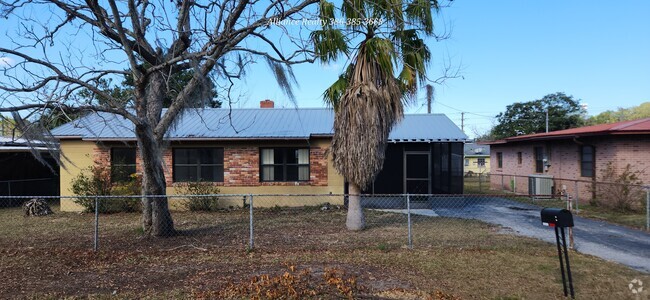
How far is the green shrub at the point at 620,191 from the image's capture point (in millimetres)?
13172

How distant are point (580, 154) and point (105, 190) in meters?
17.1

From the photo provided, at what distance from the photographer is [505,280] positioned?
610cm

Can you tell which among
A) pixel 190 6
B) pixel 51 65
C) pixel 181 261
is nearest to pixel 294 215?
pixel 181 261

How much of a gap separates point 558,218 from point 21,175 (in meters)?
20.9

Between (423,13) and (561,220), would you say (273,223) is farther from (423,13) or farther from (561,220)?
(561,220)

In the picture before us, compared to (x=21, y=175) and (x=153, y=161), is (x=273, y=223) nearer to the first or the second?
(x=153, y=161)

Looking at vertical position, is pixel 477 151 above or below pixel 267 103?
below

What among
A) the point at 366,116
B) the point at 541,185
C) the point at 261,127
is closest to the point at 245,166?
the point at 261,127

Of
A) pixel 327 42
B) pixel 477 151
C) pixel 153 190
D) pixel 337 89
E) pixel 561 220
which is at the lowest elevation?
pixel 561 220

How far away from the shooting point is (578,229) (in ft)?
34.1

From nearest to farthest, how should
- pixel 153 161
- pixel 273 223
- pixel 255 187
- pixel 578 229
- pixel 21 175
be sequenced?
pixel 153 161 < pixel 578 229 < pixel 273 223 < pixel 255 187 < pixel 21 175

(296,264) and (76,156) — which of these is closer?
(296,264)

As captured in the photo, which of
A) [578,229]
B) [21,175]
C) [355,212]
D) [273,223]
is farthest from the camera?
[21,175]

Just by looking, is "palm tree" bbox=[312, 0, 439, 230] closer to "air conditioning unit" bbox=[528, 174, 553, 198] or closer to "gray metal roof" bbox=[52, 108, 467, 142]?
"gray metal roof" bbox=[52, 108, 467, 142]
